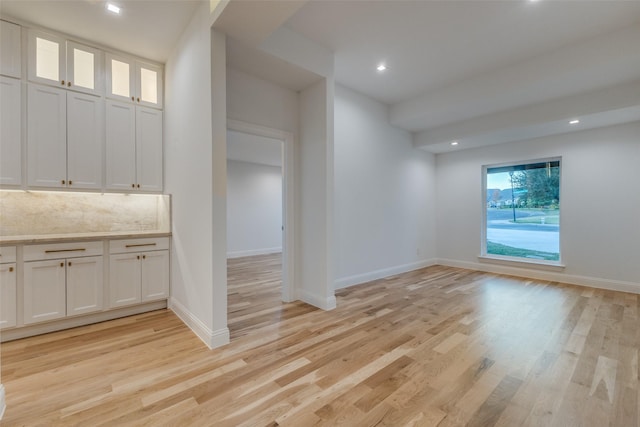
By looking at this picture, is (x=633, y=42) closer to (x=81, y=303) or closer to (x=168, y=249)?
(x=168, y=249)

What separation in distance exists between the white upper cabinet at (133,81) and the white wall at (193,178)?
168 mm

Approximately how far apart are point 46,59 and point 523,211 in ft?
24.2

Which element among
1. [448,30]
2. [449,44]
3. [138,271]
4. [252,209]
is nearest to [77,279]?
[138,271]

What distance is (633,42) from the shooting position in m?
2.81

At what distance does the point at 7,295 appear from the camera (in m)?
2.48

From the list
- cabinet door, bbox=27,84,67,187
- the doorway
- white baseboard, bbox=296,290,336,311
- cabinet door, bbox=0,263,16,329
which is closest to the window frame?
white baseboard, bbox=296,290,336,311

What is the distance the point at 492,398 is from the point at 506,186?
16.1 feet

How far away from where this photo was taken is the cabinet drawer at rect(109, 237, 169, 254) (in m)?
3.03

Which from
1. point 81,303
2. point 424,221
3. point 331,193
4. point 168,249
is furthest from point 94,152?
point 424,221

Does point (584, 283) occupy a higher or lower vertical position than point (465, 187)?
lower

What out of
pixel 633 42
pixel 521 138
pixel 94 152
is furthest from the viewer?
pixel 521 138

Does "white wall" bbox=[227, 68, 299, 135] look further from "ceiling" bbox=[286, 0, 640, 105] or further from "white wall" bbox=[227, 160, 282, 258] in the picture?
"white wall" bbox=[227, 160, 282, 258]

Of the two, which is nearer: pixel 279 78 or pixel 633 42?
pixel 633 42

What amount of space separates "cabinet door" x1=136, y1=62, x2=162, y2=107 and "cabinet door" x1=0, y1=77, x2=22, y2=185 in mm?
1034
